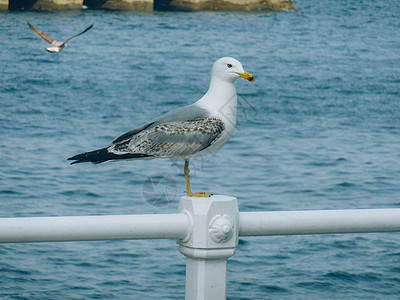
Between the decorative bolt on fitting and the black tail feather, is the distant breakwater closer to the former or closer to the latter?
the black tail feather

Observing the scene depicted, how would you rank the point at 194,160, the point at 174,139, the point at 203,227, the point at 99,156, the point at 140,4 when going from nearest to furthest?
the point at 203,227 < the point at 99,156 < the point at 174,139 < the point at 194,160 < the point at 140,4

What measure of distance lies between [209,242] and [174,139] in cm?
90

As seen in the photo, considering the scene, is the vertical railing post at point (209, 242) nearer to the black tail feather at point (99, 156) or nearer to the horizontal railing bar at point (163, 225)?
the horizontal railing bar at point (163, 225)

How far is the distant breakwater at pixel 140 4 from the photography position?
7569cm

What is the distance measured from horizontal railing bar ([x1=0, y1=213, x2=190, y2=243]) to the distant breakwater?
74.5m

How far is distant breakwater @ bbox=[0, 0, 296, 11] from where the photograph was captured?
248 feet

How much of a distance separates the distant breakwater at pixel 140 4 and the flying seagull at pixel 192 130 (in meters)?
73.6

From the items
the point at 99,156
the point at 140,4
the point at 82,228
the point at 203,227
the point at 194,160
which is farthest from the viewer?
the point at 140,4

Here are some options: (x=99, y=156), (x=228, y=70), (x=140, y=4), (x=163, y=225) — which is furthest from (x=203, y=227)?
(x=140, y=4)

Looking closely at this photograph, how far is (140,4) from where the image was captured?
79000mm

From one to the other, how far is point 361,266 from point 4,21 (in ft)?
213

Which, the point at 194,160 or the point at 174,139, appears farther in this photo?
the point at 194,160

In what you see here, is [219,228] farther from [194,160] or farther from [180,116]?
[194,160]

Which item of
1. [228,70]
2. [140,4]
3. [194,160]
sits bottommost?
[140,4]
